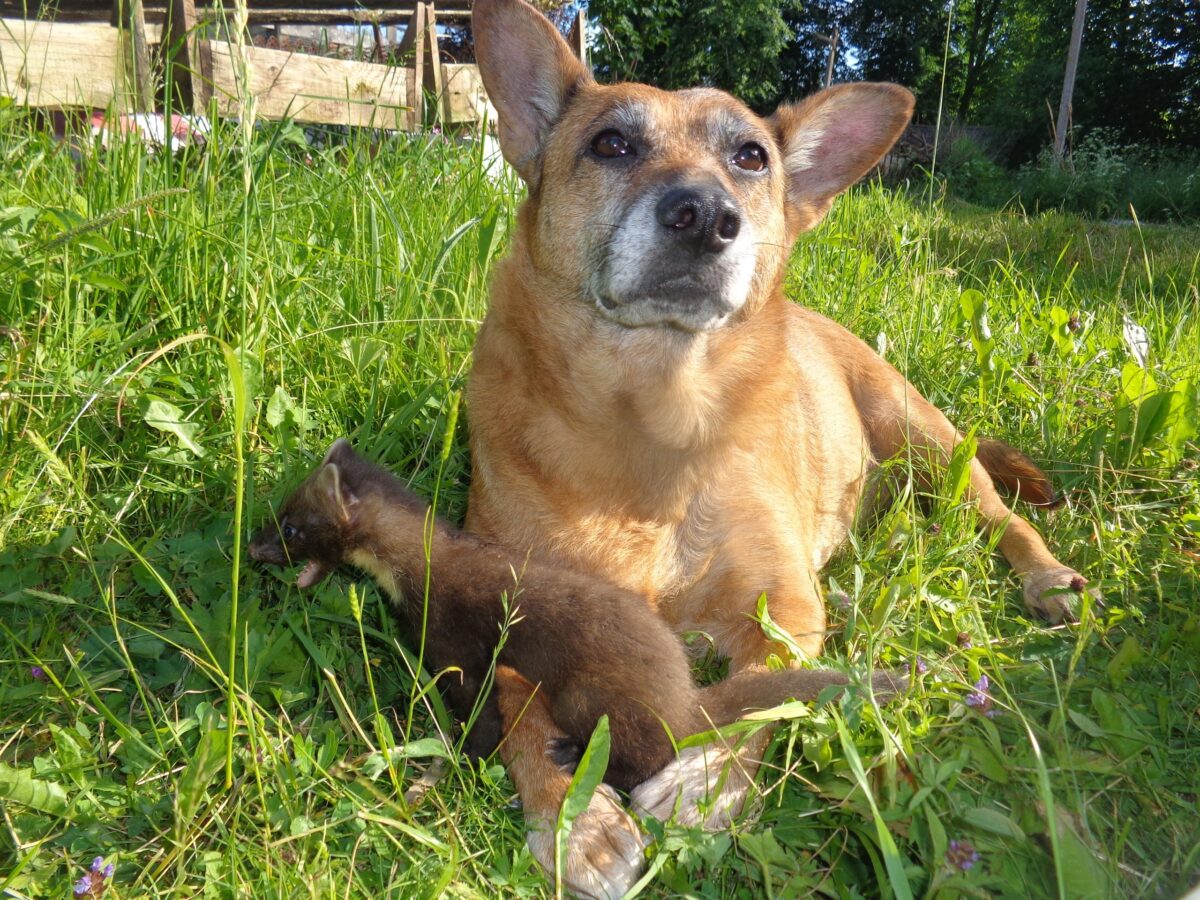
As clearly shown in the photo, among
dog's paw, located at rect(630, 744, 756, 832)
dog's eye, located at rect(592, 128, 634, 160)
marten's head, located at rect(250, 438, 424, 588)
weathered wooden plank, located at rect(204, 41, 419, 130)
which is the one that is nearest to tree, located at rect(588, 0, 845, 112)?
weathered wooden plank, located at rect(204, 41, 419, 130)

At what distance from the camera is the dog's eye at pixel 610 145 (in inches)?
107

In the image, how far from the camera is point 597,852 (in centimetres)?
180

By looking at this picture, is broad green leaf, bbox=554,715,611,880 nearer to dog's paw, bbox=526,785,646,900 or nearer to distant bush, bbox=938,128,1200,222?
dog's paw, bbox=526,785,646,900

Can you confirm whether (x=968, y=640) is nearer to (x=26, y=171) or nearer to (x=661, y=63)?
(x=26, y=171)

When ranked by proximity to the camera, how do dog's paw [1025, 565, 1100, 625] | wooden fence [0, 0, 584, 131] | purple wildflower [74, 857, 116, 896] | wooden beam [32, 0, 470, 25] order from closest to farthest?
purple wildflower [74, 857, 116, 896] < dog's paw [1025, 565, 1100, 625] < wooden fence [0, 0, 584, 131] < wooden beam [32, 0, 470, 25]

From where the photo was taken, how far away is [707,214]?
2.28 metres

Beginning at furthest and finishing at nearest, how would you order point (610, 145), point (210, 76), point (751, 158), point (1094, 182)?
1. point (1094, 182)
2. point (210, 76)
3. point (751, 158)
4. point (610, 145)

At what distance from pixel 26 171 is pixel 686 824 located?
10.3 feet

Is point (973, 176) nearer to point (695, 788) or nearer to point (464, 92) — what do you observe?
point (464, 92)

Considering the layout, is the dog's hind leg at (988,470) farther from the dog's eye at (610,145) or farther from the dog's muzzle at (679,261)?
the dog's eye at (610,145)

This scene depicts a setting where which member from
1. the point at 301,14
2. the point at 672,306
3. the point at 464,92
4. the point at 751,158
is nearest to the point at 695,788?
the point at 672,306

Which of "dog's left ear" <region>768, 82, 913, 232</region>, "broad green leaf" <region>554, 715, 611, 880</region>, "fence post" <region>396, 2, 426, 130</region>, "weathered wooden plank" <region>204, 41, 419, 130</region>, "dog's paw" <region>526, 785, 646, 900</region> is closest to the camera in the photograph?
"broad green leaf" <region>554, 715, 611, 880</region>

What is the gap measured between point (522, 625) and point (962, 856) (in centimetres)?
102

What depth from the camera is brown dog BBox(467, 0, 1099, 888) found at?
2414 mm
